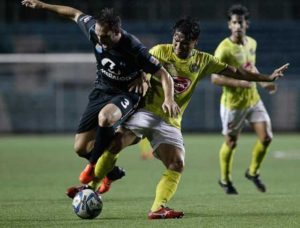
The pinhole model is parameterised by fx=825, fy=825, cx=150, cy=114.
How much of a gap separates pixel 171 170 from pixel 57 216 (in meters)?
1.15

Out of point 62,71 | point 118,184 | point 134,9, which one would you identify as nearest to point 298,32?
point 134,9

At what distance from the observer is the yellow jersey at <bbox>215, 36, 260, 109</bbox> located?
427 inches

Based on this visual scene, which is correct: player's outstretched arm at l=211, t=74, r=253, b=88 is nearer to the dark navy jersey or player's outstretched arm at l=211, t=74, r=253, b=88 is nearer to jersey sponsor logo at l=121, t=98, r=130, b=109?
the dark navy jersey

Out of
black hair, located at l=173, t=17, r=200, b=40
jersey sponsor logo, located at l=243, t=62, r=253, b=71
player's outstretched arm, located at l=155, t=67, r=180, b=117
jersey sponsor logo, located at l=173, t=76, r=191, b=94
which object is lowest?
jersey sponsor logo, located at l=243, t=62, r=253, b=71

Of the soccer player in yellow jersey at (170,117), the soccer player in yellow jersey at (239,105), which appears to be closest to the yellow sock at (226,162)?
the soccer player in yellow jersey at (239,105)

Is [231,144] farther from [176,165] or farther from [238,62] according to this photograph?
[176,165]

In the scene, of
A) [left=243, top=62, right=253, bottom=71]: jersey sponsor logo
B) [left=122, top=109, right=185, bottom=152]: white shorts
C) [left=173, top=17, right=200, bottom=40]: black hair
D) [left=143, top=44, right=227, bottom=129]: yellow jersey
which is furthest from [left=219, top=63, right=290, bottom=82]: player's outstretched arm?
[left=243, top=62, right=253, bottom=71]: jersey sponsor logo

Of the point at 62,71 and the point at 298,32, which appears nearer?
the point at 62,71

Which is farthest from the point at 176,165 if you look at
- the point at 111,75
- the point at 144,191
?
the point at 144,191

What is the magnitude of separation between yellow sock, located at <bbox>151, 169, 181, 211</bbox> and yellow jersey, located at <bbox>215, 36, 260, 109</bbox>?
3375 millimetres

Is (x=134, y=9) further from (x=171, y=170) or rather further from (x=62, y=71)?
(x=171, y=170)

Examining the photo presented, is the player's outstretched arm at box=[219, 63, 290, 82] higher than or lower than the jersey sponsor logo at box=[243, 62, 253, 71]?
higher

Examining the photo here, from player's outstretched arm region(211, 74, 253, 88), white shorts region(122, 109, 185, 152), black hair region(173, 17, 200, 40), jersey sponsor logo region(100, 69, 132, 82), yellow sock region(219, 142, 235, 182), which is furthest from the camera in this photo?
yellow sock region(219, 142, 235, 182)

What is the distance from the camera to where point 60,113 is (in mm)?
24125
